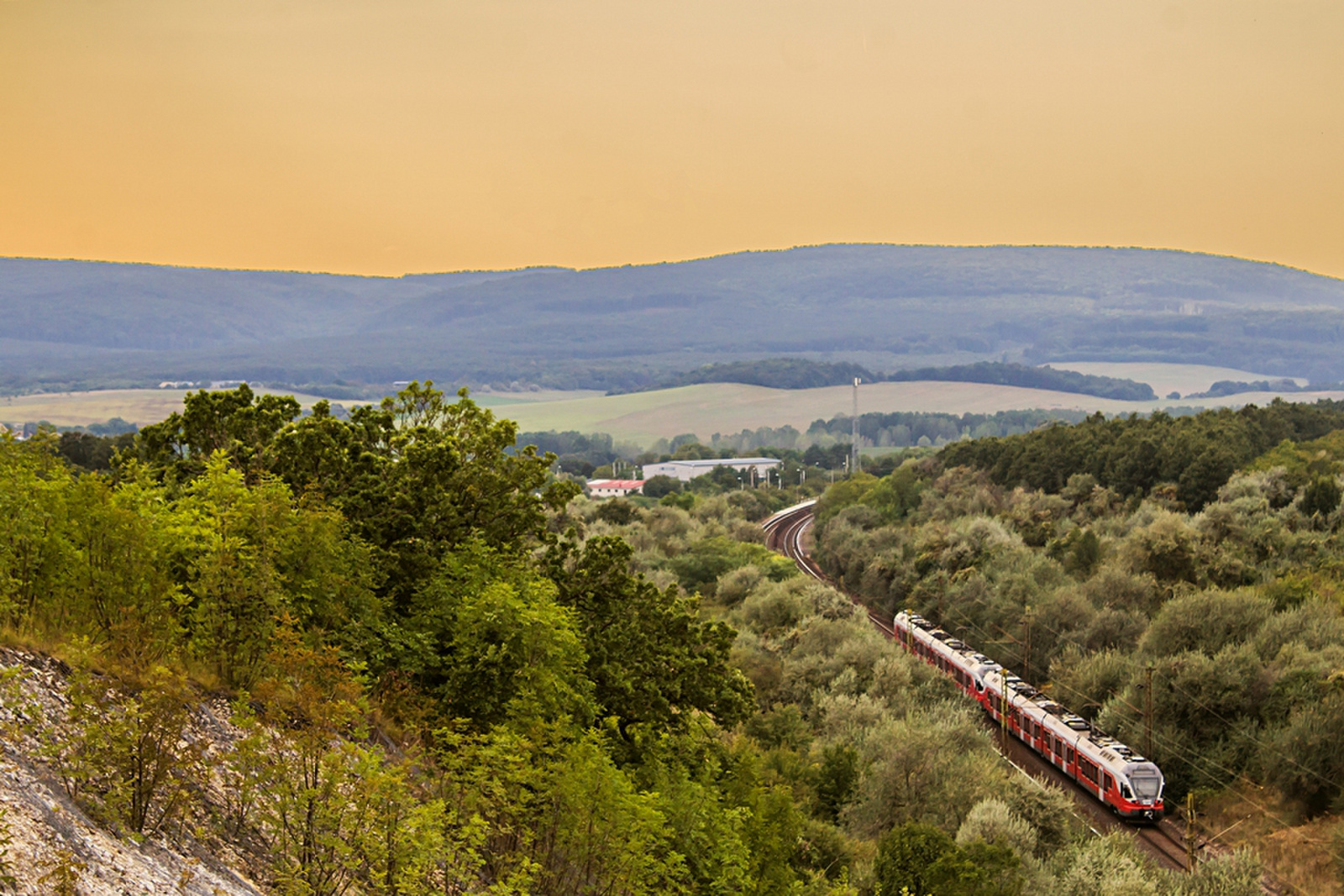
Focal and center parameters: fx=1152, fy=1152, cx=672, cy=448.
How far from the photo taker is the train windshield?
33.2 m

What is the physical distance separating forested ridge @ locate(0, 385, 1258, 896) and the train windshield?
483 centimetres

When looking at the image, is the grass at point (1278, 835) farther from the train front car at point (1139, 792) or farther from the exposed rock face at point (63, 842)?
the exposed rock face at point (63, 842)

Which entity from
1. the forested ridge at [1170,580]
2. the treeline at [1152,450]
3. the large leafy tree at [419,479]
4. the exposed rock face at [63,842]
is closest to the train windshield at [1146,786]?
the forested ridge at [1170,580]

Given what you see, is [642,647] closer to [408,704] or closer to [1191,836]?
[408,704]

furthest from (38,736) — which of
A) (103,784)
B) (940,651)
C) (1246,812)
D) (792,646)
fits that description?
(940,651)

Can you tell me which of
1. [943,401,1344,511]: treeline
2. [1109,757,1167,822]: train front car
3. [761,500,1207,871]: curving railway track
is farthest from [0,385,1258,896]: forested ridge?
[943,401,1344,511]: treeline

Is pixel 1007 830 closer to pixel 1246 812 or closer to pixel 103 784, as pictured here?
pixel 1246 812

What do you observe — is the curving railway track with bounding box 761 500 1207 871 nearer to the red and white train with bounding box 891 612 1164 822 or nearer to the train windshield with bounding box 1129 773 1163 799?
the red and white train with bounding box 891 612 1164 822

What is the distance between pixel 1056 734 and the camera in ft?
125

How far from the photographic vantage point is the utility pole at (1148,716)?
121 ft

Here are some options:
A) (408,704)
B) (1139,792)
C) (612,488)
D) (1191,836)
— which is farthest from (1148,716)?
(612,488)

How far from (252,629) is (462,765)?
130 inches

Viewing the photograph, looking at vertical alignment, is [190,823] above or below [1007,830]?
above

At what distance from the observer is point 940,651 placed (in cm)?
4991
